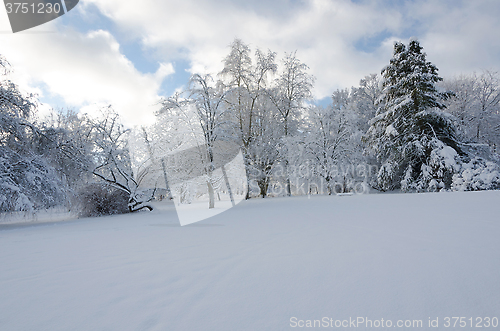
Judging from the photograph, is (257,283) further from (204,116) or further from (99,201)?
(99,201)

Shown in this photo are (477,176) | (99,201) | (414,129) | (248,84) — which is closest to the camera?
(99,201)

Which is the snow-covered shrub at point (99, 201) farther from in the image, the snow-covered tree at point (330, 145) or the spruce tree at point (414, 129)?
the spruce tree at point (414, 129)

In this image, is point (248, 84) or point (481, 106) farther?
point (481, 106)

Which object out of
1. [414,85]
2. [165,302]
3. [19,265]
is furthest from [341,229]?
[414,85]

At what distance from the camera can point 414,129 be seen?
1583 cm

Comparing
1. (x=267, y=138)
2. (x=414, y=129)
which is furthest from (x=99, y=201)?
(x=414, y=129)

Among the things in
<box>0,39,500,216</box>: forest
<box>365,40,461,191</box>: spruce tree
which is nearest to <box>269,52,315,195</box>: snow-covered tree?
<box>0,39,500,216</box>: forest

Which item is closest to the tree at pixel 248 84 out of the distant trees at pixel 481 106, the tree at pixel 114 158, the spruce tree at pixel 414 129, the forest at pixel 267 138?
the forest at pixel 267 138

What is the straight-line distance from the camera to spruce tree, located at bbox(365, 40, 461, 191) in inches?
553

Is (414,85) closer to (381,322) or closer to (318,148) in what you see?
(318,148)

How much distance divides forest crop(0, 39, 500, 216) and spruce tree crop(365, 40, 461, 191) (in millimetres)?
71

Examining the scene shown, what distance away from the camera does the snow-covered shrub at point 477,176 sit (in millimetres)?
11859

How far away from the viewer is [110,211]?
1205 cm

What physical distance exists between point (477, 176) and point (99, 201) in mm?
19683
